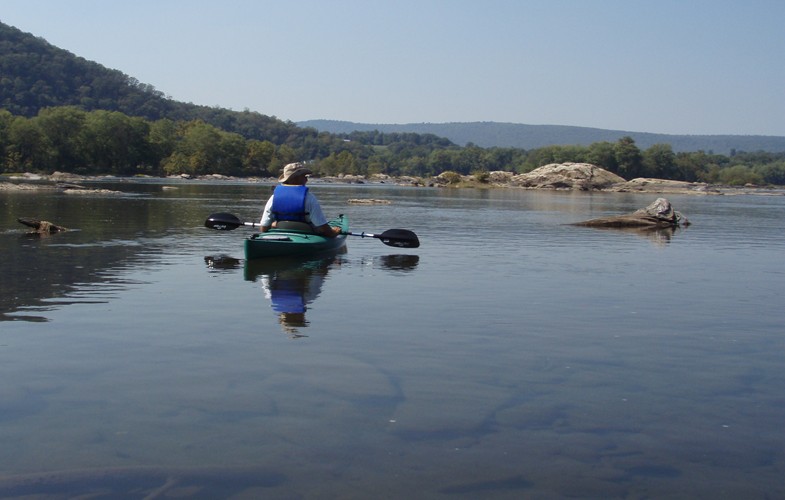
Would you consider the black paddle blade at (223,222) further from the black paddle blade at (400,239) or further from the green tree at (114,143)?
the green tree at (114,143)

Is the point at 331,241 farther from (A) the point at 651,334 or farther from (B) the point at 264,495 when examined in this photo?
(B) the point at 264,495

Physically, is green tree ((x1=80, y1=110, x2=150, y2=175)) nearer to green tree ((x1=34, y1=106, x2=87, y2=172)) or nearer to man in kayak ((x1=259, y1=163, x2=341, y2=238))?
green tree ((x1=34, y1=106, x2=87, y2=172))

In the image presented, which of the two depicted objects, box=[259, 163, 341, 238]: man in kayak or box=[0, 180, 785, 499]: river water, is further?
box=[259, 163, 341, 238]: man in kayak

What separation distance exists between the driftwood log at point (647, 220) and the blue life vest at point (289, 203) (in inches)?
781

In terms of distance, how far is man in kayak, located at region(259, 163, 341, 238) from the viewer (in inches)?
801

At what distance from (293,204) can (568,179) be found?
405 feet

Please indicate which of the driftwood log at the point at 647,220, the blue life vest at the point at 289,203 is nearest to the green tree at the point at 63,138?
the driftwood log at the point at 647,220

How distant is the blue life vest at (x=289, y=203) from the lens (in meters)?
20.3

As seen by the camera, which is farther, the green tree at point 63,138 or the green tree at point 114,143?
the green tree at point 114,143

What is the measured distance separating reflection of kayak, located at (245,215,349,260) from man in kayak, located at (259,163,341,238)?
240 mm

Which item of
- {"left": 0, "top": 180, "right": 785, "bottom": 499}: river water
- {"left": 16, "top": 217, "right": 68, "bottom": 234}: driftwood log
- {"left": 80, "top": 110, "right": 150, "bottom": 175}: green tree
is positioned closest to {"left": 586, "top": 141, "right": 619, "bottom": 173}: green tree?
{"left": 80, "top": 110, "right": 150, "bottom": 175}: green tree

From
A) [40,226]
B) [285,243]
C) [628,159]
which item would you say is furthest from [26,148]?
[628,159]

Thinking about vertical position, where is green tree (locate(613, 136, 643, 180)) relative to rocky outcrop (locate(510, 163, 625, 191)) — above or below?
above

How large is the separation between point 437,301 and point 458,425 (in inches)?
290
